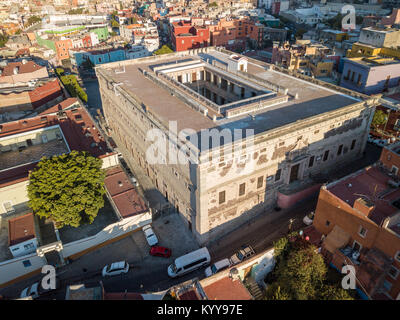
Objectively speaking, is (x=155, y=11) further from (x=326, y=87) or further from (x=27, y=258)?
(x=27, y=258)

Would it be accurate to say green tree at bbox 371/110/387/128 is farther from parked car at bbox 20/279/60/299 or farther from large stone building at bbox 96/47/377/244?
parked car at bbox 20/279/60/299

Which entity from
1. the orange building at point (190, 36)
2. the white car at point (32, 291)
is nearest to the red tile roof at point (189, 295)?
the white car at point (32, 291)

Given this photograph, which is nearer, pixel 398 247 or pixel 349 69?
pixel 398 247

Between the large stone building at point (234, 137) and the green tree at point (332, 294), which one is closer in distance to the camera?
the green tree at point (332, 294)

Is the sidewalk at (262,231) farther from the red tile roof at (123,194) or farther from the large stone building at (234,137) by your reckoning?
the red tile roof at (123,194)

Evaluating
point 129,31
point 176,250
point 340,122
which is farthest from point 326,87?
point 129,31

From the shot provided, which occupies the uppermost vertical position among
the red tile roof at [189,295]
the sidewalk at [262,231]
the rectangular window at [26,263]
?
the red tile roof at [189,295]

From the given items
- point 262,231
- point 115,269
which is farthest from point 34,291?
point 262,231
